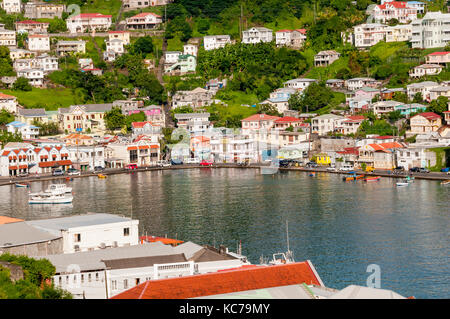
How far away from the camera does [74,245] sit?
75.5 ft

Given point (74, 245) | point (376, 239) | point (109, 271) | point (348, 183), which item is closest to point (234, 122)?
point (348, 183)

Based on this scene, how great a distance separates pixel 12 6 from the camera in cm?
7200

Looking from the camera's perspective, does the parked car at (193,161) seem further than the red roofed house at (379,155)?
Yes

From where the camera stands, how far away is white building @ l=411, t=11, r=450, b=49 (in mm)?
57031

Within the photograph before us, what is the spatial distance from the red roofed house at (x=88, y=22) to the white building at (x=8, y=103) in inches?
579

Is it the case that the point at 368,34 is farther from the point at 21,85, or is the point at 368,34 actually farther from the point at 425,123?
the point at 21,85

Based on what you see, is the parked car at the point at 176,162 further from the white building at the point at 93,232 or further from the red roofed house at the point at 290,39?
the white building at the point at 93,232

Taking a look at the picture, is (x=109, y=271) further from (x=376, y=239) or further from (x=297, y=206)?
(x=297, y=206)

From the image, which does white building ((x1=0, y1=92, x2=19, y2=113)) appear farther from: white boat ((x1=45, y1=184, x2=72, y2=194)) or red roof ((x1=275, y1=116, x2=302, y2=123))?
red roof ((x1=275, y1=116, x2=302, y2=123))

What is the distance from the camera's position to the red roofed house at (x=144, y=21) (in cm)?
6875

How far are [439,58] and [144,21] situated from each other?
24929mm

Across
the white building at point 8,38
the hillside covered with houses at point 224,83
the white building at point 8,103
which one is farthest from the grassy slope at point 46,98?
the white building at point 8,38

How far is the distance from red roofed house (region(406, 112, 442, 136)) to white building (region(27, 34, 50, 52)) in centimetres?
2985

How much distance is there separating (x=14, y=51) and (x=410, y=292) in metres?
48.2
